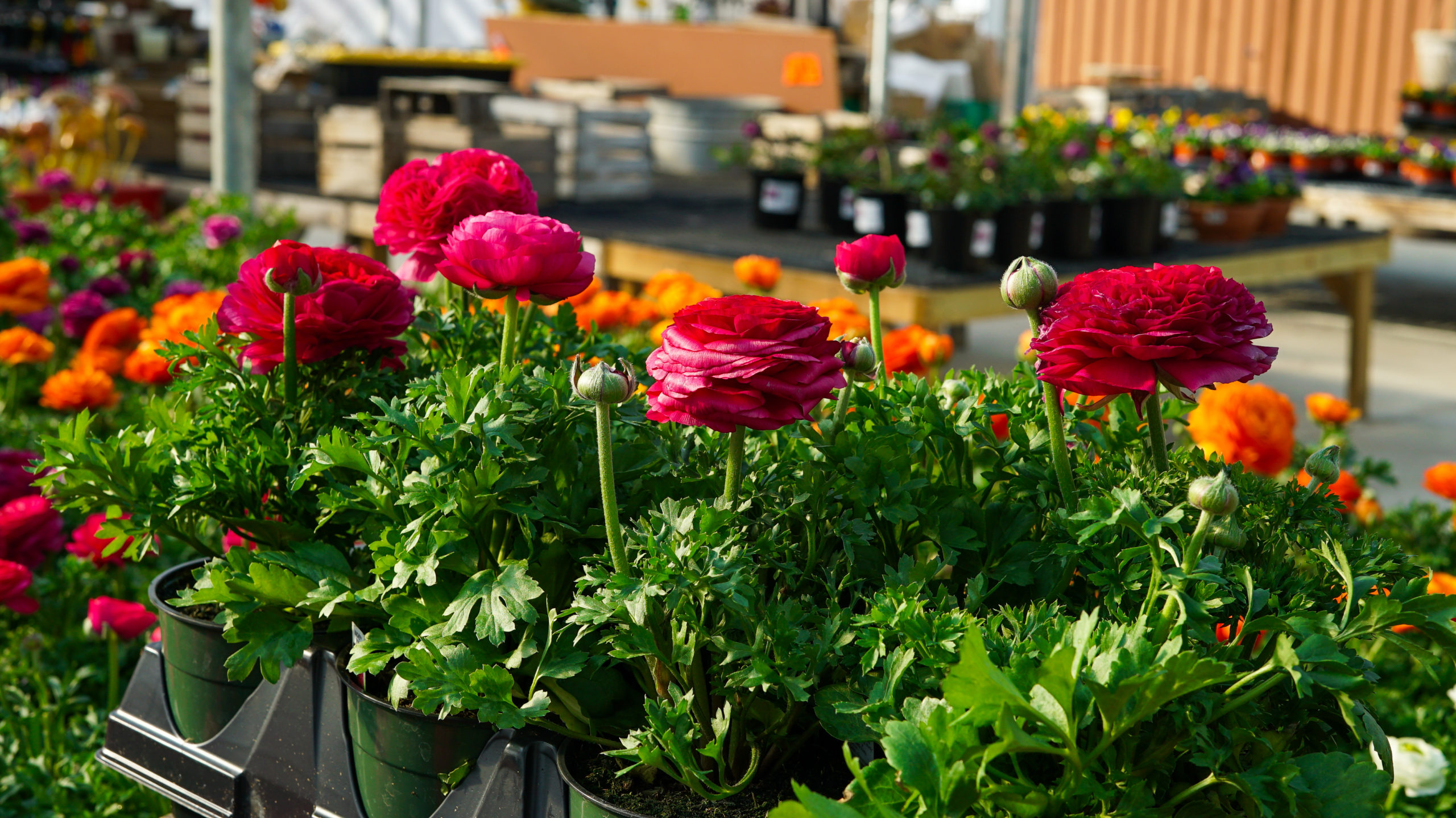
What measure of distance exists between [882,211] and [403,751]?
246cm

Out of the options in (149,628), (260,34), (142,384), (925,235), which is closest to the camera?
(149,628)

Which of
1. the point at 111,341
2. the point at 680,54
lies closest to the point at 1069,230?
the point at 111,341

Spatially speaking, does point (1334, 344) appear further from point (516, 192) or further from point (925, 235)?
point (516, 192)

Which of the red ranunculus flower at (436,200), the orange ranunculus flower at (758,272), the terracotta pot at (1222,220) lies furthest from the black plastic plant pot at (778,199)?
the red ranunculus flower at (436,200)

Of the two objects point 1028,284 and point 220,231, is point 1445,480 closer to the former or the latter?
point 1028,284

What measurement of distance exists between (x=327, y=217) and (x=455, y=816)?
2954 millimetres

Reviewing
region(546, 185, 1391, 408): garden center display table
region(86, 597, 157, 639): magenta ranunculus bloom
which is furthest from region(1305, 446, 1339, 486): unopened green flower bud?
region(546, 185, 1391, 408): garden center display table

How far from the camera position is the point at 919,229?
2.99 m

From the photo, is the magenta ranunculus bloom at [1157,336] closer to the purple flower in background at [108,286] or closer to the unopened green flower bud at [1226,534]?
the unopened green flower bud at [1226,534]

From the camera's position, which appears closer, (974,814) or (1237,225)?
(974,814)

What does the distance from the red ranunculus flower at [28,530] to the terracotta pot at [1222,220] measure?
3.10 metres

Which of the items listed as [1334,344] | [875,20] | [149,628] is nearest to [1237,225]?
[875,20]

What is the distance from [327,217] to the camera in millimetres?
3516

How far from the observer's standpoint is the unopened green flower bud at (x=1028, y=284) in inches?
28.9
